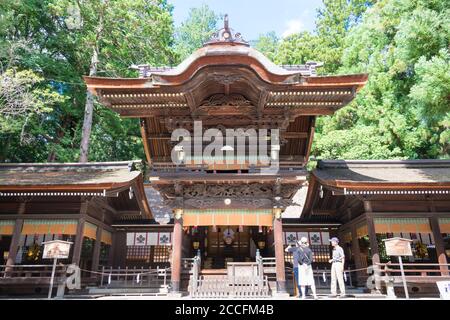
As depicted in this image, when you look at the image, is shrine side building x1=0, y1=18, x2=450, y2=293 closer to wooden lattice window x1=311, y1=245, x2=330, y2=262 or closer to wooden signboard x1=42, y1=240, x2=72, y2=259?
wooden lattice window x1=311, y1=245, x2=330, y2=262

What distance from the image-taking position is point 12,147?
70.0 ft

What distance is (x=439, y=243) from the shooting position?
11.1 metres

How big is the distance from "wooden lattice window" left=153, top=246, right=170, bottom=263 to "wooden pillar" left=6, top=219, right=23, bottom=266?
5728 mm

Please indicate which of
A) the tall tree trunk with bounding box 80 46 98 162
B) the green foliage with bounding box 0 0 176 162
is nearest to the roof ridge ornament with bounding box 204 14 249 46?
the green foliage with bounding box 0 0 176 162

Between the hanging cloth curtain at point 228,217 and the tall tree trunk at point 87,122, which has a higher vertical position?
the tall tree trunk at point 87,122

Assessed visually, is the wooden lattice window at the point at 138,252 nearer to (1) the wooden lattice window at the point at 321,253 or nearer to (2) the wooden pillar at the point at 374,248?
(1) the wooden lattice window at the point at 321,253

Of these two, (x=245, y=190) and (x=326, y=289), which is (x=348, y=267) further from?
(x=245, y=190)

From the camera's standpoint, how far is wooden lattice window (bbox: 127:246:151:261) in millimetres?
14875

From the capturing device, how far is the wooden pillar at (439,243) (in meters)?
10.8

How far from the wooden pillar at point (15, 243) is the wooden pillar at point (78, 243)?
207 cm

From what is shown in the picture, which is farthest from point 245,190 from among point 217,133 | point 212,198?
point 217,133

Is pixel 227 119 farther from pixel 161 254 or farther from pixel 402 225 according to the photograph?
pixel 161 254

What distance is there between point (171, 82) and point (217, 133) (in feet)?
8.84

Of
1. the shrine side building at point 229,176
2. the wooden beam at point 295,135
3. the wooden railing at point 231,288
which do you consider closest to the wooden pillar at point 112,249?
the shrine side building at point 229,176
